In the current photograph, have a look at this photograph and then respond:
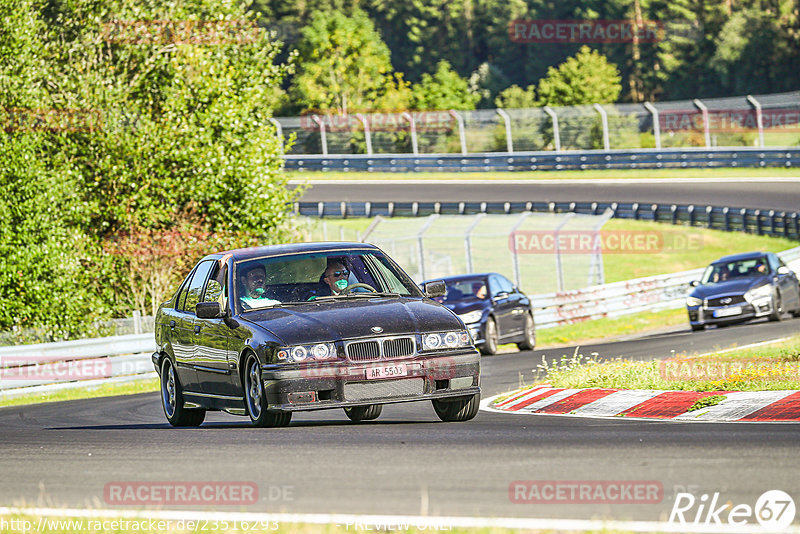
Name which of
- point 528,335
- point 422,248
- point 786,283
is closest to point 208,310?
point 528,335

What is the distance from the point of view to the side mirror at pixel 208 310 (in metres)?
10.7

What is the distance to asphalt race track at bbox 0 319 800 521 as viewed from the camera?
20.1 feet

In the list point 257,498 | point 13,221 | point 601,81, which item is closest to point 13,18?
point 13,221

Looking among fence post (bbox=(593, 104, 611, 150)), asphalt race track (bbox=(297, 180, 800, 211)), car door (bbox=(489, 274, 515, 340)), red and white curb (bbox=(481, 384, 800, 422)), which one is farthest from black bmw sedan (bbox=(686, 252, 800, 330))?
fence post (bbox=(593, 104, 611, 150))

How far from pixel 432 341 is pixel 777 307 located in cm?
1716

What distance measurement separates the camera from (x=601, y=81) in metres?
81.5

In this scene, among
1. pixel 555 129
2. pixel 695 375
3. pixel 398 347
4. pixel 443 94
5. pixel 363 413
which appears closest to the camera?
pixel 398 347

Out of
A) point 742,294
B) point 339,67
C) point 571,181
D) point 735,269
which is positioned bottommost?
point 571,181

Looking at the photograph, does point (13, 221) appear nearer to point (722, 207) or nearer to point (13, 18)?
point (13, 18)

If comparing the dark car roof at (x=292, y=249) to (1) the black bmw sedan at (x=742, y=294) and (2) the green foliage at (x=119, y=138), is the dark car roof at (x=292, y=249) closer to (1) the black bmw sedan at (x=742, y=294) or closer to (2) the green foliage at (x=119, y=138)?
(2) the green foliage at (x=119, y=138)

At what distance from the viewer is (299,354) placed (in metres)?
9.55

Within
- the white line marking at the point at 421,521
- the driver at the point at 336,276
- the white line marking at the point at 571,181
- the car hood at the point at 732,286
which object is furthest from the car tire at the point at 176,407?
the white line marking at the point at 571,181

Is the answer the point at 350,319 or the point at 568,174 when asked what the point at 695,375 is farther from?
the point at 568,174

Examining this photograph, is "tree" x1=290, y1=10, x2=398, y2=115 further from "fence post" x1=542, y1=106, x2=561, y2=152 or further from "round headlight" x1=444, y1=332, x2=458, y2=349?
"round headlight" x1=444, y1=332, x2=458, y2=349
